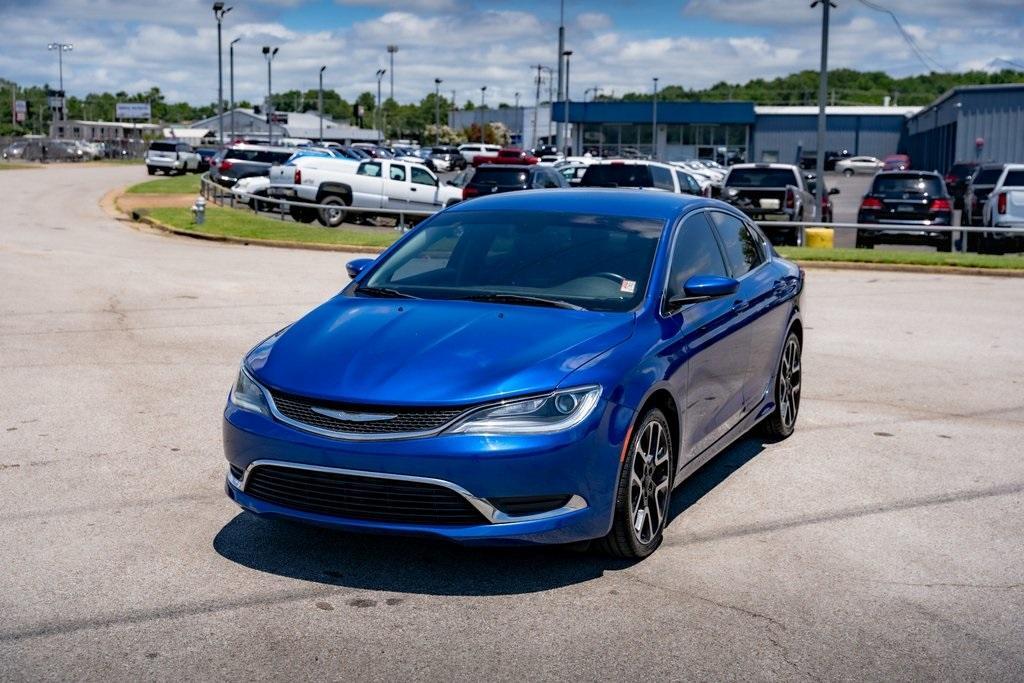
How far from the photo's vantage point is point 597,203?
23.6 ft

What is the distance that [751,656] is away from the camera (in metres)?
4.70

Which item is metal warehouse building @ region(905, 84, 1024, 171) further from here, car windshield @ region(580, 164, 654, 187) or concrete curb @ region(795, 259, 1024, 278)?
concrete curb @ region(795, 259, 1024, 278)

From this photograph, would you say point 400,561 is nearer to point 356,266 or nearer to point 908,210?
point 356,266

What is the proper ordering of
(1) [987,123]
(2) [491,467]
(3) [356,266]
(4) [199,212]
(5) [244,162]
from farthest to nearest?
(1) [987,123] → (5) [244,162] → (4) [199,212] → (3) [356,266] → (2) [491,467]

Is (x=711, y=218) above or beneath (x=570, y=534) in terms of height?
above

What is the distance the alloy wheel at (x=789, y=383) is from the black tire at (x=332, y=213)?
2186cm

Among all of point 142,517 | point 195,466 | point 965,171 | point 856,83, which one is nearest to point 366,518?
point 142,517

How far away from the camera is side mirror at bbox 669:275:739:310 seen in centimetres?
631

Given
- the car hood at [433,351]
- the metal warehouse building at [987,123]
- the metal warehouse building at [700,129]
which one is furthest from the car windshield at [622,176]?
the metal warehouse building at [700,129]

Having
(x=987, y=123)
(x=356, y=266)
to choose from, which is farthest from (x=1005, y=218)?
(x=987, y=123)

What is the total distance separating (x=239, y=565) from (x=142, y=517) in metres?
0.97

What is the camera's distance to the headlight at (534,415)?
521cm

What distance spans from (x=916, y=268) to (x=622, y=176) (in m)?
7.59

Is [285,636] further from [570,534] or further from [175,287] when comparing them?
[175,287]
